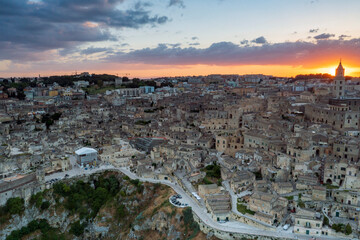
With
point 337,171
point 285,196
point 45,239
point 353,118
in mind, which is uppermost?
point 353,118

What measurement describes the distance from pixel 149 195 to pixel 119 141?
14.4 meters

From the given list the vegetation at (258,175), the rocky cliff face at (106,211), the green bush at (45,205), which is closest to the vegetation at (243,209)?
the rocky cliff face at (106,211)

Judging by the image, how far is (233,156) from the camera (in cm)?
3575

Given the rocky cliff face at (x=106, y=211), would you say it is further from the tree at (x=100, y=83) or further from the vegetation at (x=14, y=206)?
the tree at (x=100, y=83)

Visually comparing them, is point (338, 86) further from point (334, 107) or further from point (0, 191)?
point (0, 191)

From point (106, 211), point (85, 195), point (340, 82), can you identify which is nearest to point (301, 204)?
point (106, 211)

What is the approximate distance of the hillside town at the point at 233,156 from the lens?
77.6ft

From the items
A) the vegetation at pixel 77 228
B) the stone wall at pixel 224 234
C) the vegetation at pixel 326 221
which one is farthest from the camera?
the vegetation at pixel 77 228

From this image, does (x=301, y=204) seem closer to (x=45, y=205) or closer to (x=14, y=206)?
(x=45, y=205)

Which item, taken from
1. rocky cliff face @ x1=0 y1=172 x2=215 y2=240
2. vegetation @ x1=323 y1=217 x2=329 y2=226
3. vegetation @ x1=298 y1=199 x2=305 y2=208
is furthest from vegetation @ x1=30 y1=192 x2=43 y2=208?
vegetation @ x1=323 y1=217 x2=329 y2=226

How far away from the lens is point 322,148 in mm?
30000

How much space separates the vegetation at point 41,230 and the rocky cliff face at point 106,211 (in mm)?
242

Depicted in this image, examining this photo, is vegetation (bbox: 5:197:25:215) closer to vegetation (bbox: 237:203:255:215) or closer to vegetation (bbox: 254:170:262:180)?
vegetation (bbox: 237:203:255:215)

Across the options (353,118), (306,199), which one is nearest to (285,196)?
(306,199)
